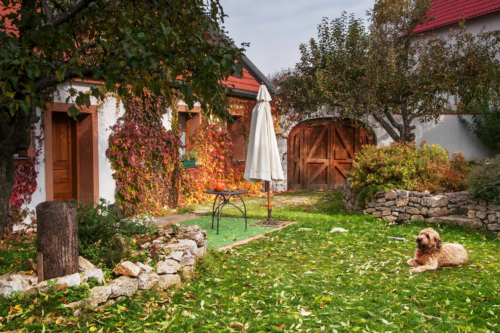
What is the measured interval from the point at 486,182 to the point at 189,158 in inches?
250

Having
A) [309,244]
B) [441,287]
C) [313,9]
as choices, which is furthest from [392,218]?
[313,9]

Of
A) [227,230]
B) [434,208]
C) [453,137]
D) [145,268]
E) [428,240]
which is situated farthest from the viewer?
[453,137]

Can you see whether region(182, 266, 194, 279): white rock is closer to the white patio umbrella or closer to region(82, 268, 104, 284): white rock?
region(82, 268, 104, 284): white rock

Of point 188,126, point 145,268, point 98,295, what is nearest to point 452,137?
point 188,126

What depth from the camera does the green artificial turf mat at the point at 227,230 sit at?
5703mm

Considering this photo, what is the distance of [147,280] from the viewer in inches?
139

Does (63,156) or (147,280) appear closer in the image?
(147,280)

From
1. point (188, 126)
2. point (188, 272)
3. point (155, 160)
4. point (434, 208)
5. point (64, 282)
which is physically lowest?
point (188, 272)

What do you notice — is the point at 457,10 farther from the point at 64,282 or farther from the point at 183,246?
the point at 64,282

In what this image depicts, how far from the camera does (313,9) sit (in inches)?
741

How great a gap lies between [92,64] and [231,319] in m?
2.64

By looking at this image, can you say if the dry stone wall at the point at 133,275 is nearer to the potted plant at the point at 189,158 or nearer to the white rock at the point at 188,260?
the white rock at the point at 188,260

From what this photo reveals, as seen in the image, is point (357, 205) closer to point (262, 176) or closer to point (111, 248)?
point (262, 176)

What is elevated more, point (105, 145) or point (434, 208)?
point (105, 145)
